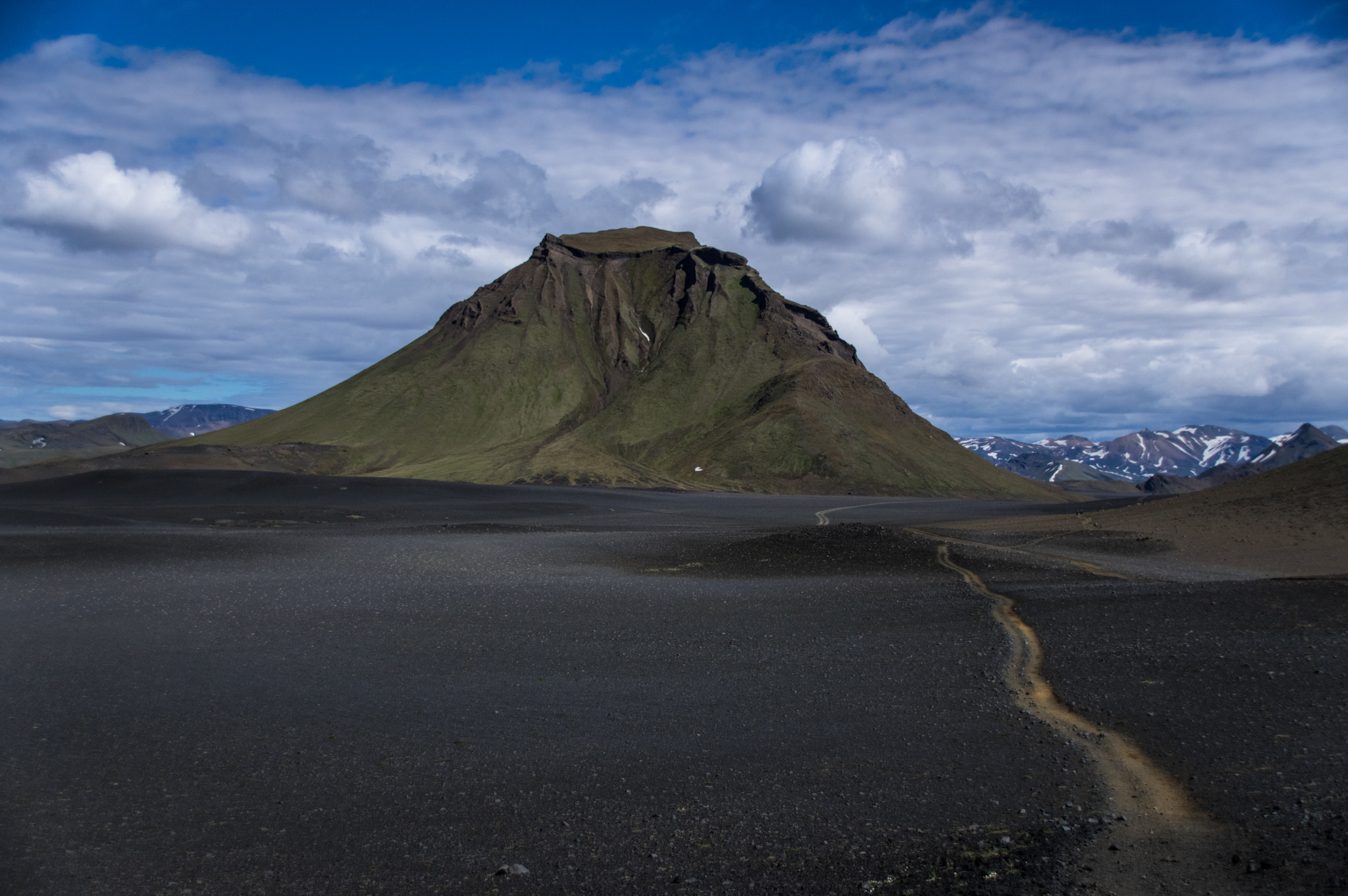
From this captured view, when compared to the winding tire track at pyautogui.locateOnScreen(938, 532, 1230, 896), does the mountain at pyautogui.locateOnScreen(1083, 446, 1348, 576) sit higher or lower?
higher

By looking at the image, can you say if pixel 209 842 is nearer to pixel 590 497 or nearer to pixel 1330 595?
pixel 1330 595

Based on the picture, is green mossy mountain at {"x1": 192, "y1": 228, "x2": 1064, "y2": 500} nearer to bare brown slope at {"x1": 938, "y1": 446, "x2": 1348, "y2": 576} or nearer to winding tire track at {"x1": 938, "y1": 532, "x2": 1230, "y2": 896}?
bare brown slope at {"x1": 938, "y1": 446, "x2": 1348, "y2": 576}

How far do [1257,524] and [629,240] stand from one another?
13833 cm

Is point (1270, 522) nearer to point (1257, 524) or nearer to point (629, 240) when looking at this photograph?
point (1257, 524)

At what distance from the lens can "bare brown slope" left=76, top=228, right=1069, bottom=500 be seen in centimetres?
9519

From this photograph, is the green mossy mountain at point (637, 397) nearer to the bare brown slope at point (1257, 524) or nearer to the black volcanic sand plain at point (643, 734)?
the bare brown slope at point (1257, 524)

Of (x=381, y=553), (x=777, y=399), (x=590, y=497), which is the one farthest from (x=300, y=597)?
(x=777, y=399)

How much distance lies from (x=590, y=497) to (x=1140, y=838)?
45584mm

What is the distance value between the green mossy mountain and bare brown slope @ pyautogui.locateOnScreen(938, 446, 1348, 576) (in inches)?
1916

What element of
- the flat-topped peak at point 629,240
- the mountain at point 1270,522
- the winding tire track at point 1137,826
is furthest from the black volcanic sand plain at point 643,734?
the flat-topped peak at point 629,240

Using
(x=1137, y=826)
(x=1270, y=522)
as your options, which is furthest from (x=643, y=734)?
(x=1270, y=522)

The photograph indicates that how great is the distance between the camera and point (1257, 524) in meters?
26.0

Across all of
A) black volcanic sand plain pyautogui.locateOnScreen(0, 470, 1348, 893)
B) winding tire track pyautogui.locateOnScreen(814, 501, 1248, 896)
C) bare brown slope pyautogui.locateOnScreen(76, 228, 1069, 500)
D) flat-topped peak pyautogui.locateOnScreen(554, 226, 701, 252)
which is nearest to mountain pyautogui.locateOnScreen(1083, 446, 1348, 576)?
black volcanic sand plain pyautogui.locateOnScreen(0, 470, 1348, 893)

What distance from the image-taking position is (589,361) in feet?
430
